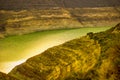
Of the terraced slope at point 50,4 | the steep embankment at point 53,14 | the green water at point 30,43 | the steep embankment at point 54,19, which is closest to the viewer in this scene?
the green water at point 30,43

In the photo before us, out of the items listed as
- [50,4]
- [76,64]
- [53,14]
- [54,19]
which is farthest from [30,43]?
[76,64]

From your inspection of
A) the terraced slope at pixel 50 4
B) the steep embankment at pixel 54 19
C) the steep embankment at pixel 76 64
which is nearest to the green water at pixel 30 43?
the steep embankment at pixel 54 19

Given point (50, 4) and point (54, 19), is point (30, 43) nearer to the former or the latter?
point (54, 19)

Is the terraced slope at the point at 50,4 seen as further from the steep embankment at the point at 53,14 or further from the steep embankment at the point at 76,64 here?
the steep embankment at the point at 76,64

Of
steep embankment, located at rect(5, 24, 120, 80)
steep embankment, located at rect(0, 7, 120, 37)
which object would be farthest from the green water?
steep embankment, located at rect(5, 24, 120, 80)

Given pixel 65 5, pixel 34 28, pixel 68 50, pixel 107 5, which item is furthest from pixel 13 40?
pixel 68 50

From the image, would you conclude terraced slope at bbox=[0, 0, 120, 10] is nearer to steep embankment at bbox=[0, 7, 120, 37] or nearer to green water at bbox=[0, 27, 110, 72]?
steep embankment at bbox=[0, 7, 120, 37]
